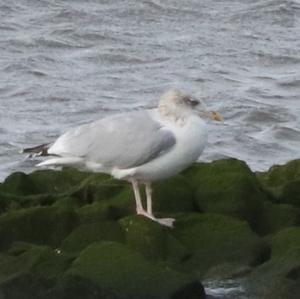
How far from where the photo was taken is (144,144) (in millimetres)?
7555

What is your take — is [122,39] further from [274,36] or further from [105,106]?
[105,106]

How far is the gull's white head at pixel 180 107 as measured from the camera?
25.1 ft

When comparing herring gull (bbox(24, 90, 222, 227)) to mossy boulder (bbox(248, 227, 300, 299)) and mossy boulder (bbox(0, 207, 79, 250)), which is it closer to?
mossy boulder (bbox(0, 207, 79, 250))

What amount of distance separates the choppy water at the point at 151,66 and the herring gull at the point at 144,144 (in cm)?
339

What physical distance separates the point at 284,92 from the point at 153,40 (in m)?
2.60

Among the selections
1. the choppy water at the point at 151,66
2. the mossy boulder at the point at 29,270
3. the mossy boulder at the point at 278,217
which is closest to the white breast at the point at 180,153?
the mossy boulder at the point at 278,217

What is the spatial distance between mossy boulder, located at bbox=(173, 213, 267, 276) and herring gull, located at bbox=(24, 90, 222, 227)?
0.14 meters

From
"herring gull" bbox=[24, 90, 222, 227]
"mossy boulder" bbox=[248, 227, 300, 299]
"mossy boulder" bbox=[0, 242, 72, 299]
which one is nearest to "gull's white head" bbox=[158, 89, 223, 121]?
"herring gull" bbox=[24, 90, 222, 227]

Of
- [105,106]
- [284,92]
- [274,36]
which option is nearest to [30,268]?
[105,106]

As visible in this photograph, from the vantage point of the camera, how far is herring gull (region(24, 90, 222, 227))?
751cm

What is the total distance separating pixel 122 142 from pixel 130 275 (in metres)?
1.22

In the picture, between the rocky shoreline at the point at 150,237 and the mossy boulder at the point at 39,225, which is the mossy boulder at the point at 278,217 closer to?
the rocky shoreline at the point at 150,237

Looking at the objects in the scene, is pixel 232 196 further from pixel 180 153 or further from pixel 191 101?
pixel 191 101

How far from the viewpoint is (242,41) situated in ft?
56.2
